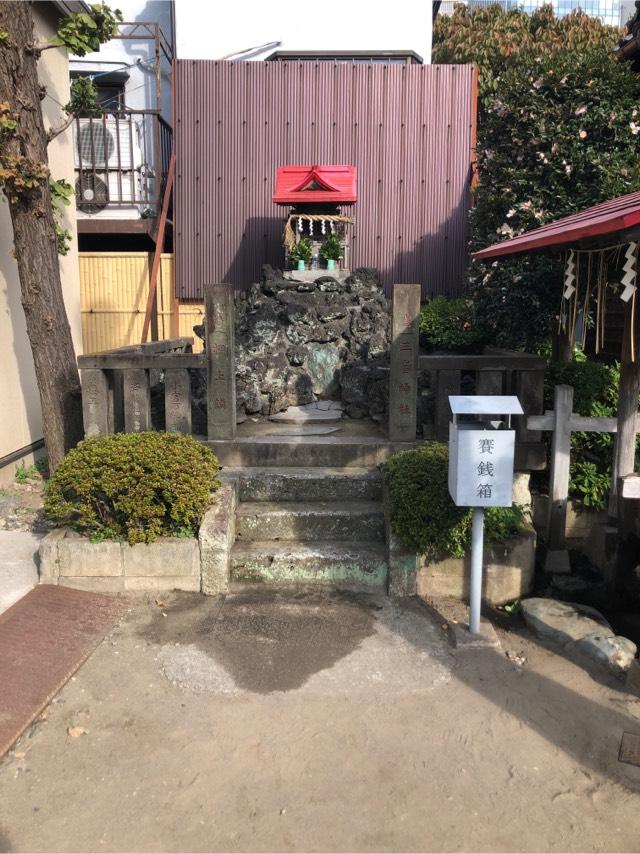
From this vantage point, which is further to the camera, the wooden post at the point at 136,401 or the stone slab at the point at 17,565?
the wooden post at the point at 136,401

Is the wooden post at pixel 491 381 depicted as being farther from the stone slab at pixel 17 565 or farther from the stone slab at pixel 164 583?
the stone slab at pixel 17 565

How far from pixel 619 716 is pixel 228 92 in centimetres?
1338

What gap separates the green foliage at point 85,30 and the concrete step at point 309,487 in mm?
4664

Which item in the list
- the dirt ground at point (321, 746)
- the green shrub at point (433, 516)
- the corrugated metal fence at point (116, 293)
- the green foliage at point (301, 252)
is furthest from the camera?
the corrugated metal fence at point (116, 293)

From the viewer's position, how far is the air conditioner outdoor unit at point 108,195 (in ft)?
44.1

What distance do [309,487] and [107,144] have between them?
9.81 metres

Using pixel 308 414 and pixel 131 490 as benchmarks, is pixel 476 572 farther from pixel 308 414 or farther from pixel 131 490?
pixel 308 414

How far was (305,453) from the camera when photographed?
7043 millimetres

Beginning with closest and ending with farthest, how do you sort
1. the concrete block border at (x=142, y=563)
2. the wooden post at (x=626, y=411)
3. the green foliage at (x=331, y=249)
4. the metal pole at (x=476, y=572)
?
the metal pole at (x=476, y=572)
the concrete block border at (x=142, y=563)
the wooden post at (x=626, y=411)
the green foliage at (x=331, y=249)

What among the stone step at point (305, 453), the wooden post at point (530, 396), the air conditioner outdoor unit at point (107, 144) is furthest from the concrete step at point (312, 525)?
the air conditioner outdoor unit at point (107, 144)

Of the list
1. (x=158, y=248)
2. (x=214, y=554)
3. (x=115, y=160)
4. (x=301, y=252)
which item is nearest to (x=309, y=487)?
(x=214, y=554)

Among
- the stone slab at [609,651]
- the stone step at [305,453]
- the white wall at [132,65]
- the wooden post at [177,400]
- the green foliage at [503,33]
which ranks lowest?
the stone slab at [609,651]

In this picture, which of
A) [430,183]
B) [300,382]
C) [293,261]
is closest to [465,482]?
[300,382]

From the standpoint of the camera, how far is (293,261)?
11.6 meters
